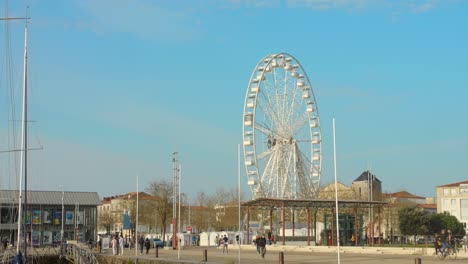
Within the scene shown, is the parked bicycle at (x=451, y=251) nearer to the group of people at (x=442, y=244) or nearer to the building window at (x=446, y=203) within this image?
the group of people at (x=442, y=244)

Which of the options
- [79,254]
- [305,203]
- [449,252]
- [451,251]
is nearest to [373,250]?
[451,251]

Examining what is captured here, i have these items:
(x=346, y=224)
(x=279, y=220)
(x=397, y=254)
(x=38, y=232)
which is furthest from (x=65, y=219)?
(x=397, y=254)

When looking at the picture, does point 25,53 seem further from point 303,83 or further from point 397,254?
point 303,83

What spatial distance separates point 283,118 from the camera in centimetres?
7406

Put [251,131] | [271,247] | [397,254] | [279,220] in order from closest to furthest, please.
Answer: [397,254] < [271,247] < [251,131] < [279,220]

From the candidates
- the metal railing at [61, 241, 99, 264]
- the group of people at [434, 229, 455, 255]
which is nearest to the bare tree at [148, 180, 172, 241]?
the metal railing at [61, 241, 99, 264]

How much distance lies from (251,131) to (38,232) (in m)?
38.4

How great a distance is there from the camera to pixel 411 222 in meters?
99.3

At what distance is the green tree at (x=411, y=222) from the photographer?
9900 cm

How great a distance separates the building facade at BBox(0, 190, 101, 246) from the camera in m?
90.1

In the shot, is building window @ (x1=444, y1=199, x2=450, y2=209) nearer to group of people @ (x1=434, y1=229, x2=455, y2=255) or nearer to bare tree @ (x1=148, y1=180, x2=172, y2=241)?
bare tree @ (x1=148, y1=180, x2=172, y2=241)

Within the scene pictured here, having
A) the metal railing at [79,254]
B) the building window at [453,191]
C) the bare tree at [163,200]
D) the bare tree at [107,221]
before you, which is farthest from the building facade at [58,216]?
the building window at [453,191]

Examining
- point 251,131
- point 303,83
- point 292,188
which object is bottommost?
point 292,188

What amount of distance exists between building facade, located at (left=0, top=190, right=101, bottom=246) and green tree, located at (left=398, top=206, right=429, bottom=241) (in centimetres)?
4807
